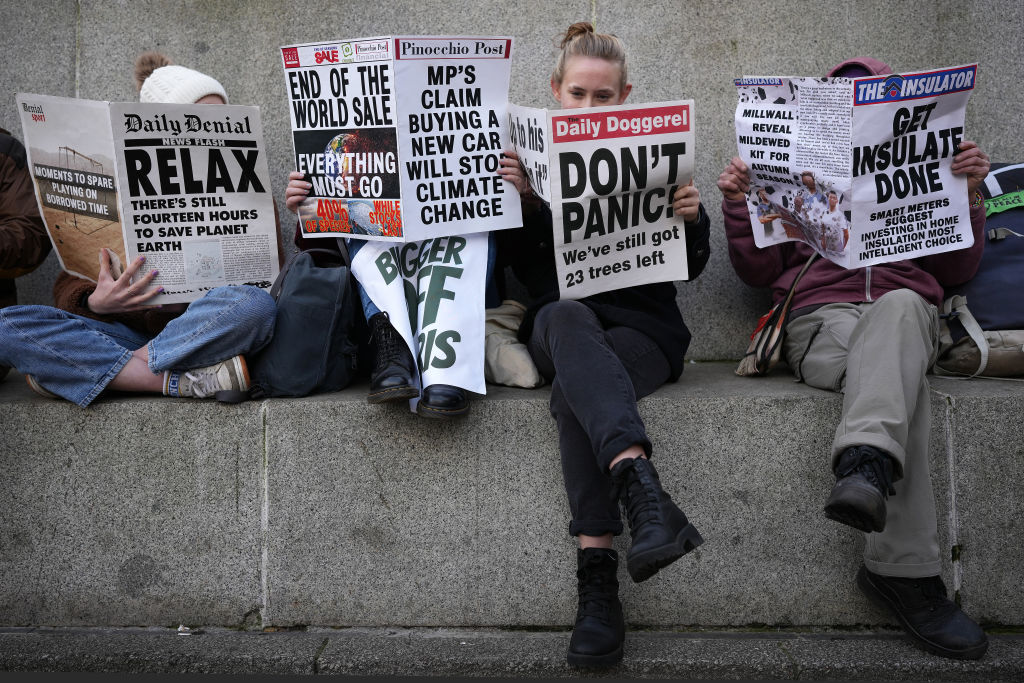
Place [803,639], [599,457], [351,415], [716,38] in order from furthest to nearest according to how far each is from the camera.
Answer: [716,38], [351,415], [803,639], [599,457]

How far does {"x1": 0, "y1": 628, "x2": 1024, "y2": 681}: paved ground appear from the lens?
2.51 m

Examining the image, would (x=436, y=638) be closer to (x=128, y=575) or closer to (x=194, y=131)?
(x=128, y=575)

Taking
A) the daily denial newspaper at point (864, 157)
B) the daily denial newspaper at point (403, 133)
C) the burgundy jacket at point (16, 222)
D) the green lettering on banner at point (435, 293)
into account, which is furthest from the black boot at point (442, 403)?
the burgundy jacket at point (16, 222)

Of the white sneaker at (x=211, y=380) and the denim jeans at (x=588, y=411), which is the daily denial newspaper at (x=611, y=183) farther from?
the white sneaker at (x=211, y=380)

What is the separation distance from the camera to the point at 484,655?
2625 millimetres

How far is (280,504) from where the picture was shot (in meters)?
2.88

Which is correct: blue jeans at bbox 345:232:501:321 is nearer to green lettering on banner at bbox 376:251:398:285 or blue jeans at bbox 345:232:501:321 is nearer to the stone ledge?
green lettering on banner at bbox 376:251:398:285

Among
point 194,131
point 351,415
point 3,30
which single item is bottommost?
point 351,415

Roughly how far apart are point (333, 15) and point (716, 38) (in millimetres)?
1760

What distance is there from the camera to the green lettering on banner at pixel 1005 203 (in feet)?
11.0

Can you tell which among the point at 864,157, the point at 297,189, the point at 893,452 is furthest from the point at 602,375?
the point at 297,189

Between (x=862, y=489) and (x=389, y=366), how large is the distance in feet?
4.79

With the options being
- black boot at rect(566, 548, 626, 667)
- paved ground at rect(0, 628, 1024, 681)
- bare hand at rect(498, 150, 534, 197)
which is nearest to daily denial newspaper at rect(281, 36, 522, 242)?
bare hand at rect(498, 150, 534, 197)

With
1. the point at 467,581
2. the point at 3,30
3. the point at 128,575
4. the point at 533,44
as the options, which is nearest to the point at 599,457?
the point at 467,581
